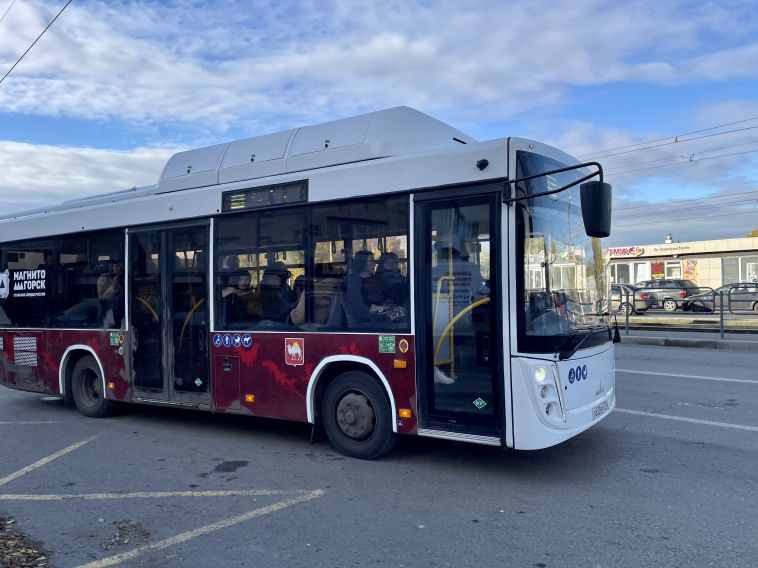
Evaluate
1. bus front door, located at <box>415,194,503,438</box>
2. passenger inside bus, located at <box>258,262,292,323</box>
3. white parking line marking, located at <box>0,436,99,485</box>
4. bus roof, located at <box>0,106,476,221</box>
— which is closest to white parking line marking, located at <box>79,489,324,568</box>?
bus front door, located at <box>415,194,503,438</box>

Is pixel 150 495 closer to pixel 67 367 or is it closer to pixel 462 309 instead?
pixel 462 309

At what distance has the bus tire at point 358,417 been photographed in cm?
642

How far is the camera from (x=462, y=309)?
5.91 metres

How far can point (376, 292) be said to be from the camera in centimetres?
646

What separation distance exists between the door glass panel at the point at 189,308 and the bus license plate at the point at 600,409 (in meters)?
4.40

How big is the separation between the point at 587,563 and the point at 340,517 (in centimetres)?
187

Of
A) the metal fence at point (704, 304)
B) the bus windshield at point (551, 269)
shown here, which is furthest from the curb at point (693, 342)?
the bus windshield at point (551, 269)

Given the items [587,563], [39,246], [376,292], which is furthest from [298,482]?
[39,246]

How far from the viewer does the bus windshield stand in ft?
18.3

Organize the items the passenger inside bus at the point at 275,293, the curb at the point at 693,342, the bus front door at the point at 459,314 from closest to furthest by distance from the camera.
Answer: the bus front door at the point at 459,314
the passenger inside bus at the point at 275,293
the curb at the point at 693,342

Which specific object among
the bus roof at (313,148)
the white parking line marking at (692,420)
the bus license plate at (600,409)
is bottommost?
the white parking line marking at (692,420)

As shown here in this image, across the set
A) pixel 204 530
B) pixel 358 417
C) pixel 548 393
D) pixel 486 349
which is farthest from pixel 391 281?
pixel 204 530

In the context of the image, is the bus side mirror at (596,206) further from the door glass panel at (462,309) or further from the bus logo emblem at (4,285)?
the bus logo emblem at (4,285)

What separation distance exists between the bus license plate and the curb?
36.1 feet
